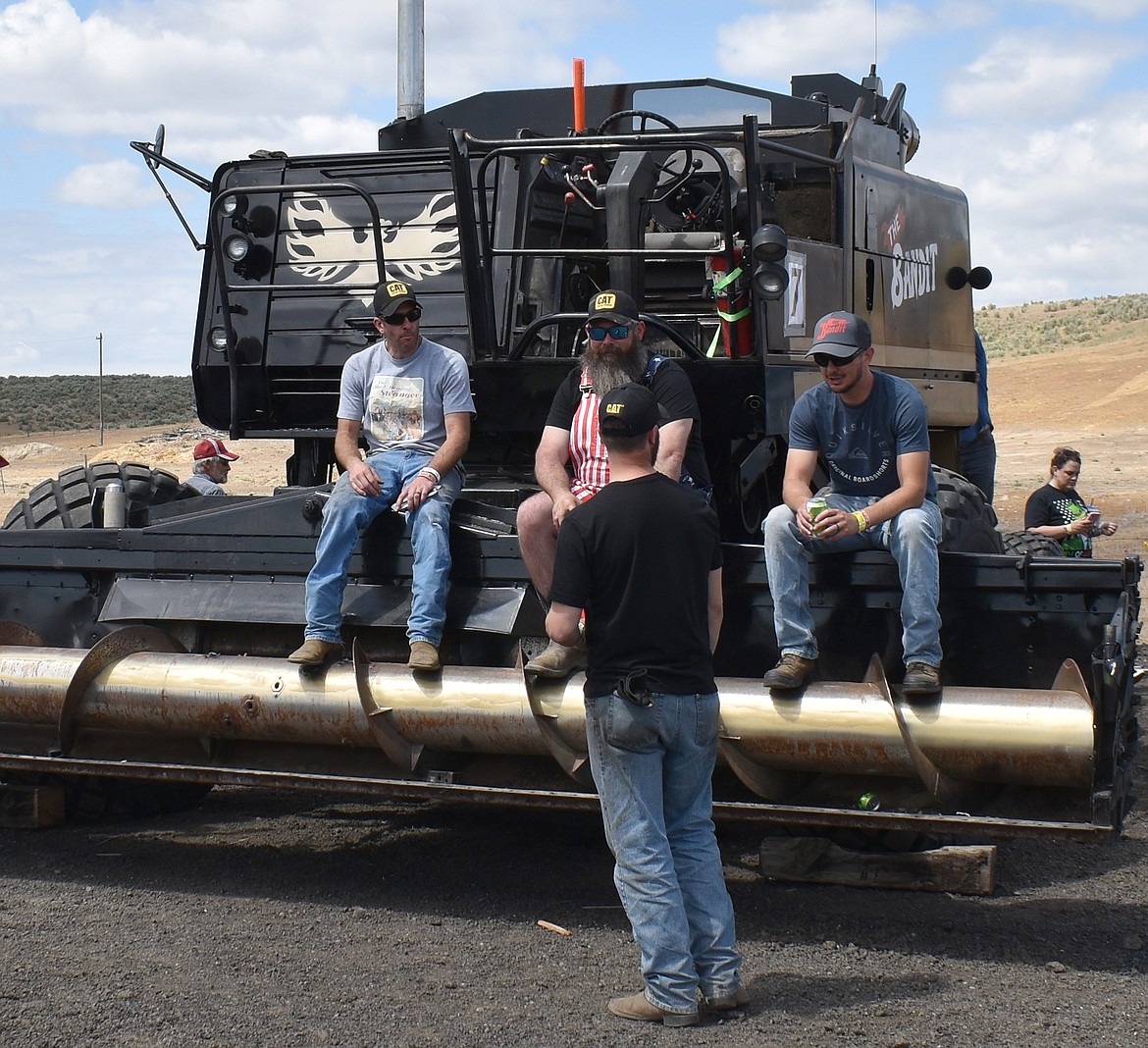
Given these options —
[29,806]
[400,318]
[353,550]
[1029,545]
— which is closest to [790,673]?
[353,550]

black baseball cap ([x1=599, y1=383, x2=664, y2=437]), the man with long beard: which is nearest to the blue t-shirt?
the man with long beard

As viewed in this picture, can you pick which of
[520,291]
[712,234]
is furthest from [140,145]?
[712,234]

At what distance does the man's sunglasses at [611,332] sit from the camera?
5.96 meters

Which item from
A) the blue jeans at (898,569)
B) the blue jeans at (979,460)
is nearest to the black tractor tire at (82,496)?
the blue jeans at (898,569)

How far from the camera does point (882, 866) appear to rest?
5898 millimetres

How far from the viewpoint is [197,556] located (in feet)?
22.6

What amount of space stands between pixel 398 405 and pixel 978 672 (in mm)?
2659

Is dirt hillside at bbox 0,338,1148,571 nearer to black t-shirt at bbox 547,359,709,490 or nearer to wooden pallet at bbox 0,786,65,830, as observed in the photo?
black t-shirt at bbox 547,359,709,490

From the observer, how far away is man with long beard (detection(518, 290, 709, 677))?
5.95m

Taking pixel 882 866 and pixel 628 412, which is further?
pixel 882 866

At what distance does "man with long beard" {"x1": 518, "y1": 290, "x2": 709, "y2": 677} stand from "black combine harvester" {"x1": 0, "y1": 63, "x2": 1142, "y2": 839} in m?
0.39

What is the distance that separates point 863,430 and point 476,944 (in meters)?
2.38

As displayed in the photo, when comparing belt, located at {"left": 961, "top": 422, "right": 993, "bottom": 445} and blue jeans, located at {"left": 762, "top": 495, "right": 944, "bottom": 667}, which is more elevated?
belt, located at {"left": 961, "top": 422, "right": 993, "bottom": 445}

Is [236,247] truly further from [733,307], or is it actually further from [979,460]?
[979,460]
